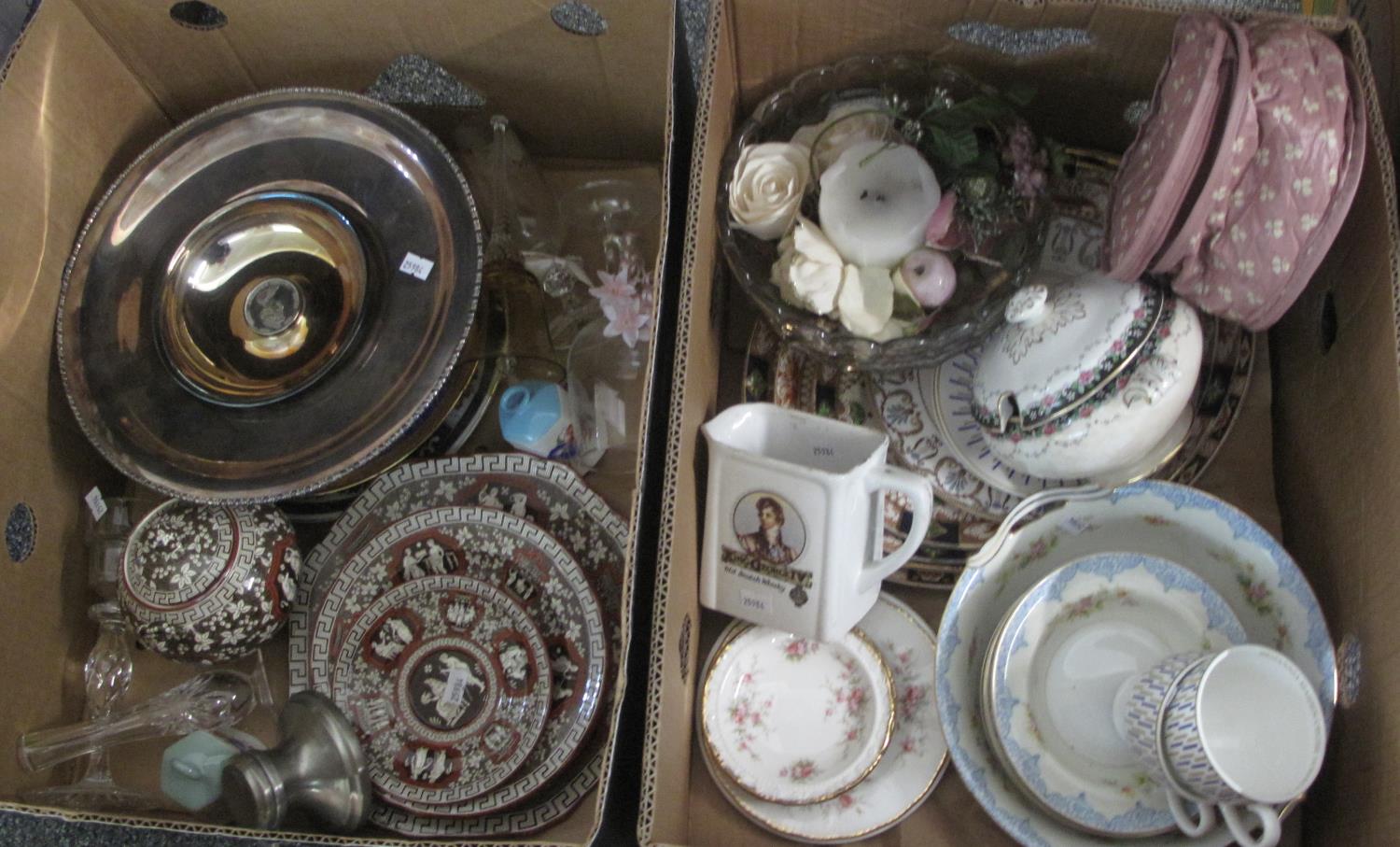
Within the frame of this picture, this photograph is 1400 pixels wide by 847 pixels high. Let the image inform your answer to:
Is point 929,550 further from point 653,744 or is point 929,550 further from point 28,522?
point 28,522

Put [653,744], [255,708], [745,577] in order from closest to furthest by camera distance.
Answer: [653,744] < [745,577] < [255,708]

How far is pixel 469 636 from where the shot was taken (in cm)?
76

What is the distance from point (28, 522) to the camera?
0.78 metres

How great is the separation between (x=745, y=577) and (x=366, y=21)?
0.52 m

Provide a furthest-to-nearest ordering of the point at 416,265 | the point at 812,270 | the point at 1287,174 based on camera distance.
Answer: the point at 416,265 < the point at 812,270 < the point at 1287,174

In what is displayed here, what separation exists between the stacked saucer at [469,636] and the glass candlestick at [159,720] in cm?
7

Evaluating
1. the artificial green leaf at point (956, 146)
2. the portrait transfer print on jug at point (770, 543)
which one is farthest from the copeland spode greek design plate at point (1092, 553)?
the artificial green leaf at point (956, 146)

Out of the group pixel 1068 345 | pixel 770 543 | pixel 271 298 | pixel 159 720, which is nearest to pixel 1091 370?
pixel 1068 345

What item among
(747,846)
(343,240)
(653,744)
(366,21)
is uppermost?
(366,21)

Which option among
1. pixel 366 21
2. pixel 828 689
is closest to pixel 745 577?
pixel 828 689

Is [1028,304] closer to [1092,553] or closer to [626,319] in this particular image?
[1092,553]

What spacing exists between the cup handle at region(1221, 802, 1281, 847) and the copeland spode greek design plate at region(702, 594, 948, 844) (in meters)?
0.19

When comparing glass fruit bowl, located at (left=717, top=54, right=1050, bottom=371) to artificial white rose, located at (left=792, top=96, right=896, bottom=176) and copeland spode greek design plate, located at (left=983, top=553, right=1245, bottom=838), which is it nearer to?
artificial white rose, located at (left=792, top=96, right=896, bottom=176)

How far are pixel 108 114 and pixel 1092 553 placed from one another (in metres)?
0.86
